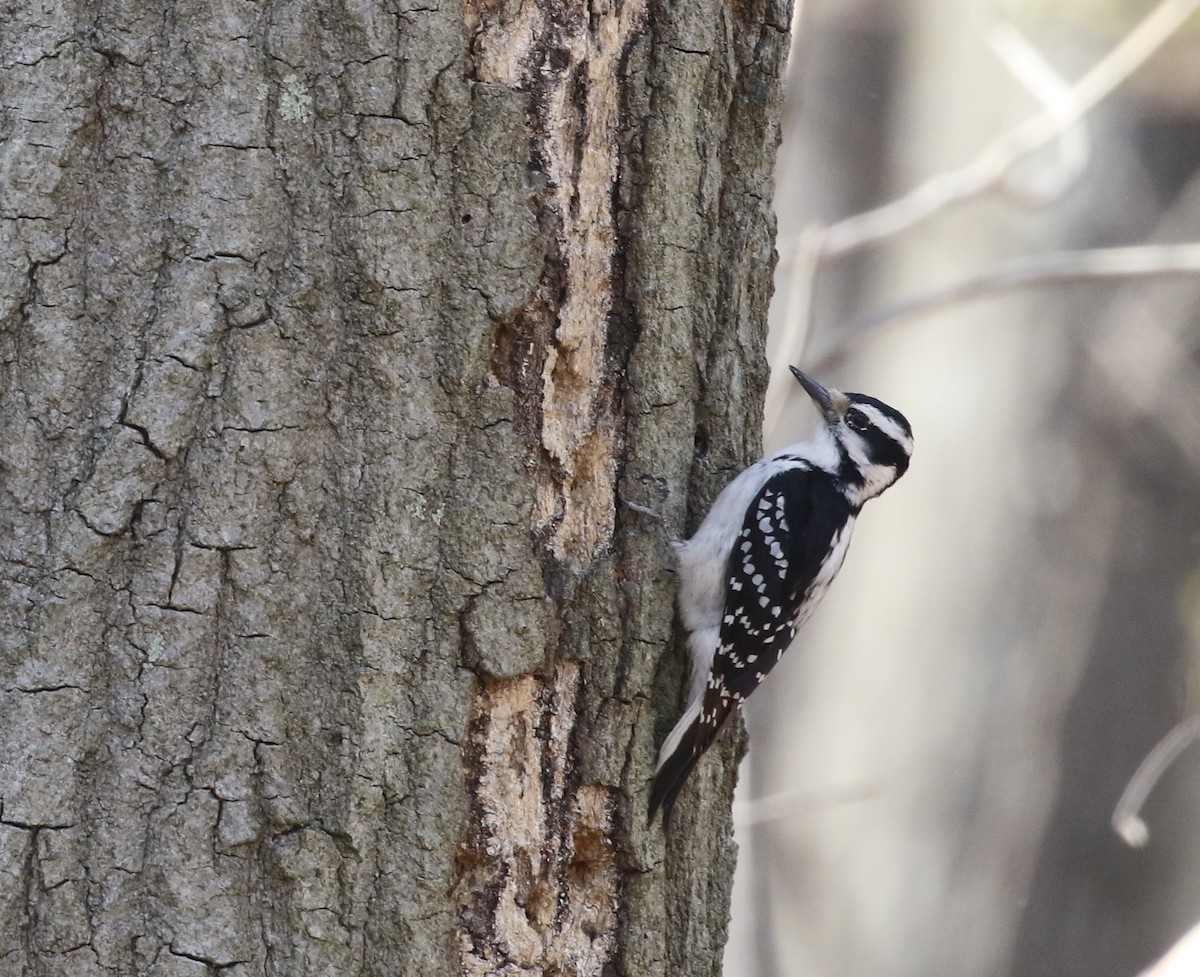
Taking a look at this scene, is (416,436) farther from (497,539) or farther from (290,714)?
(290,714)

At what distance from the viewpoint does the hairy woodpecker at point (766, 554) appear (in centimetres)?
321

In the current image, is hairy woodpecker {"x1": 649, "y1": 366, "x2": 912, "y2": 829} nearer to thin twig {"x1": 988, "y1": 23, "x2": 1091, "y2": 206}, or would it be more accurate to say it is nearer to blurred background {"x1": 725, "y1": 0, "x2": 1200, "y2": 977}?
thin twig {"x1": 988, "y1": 23, "x2": 1091, "y2": 206}

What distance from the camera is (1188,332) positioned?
7.97 meters

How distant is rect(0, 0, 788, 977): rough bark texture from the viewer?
231 centimetres

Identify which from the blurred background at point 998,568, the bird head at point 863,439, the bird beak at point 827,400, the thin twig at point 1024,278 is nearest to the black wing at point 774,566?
the bird head at point 863,439

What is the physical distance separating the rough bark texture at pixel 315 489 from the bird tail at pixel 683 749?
0.21 feet

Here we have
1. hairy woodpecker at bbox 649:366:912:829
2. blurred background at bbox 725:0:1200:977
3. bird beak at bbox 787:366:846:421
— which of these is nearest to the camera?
hairy woodpecker at bbox 649:366:912:829

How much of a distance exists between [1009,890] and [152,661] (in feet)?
24.6

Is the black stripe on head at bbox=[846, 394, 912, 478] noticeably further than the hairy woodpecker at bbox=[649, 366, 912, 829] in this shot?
Yes

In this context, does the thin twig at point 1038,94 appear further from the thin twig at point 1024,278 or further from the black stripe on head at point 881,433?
the black stripe on head at point 881,433

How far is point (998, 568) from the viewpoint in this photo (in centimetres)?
864

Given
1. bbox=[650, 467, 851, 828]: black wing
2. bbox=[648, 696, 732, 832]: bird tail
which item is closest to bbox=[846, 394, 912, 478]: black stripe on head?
bbox=[650, 467, 851, 828]: black wing

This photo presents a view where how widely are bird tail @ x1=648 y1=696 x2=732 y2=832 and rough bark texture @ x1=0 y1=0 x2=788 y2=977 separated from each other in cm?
6

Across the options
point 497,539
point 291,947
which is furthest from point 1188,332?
point 291,947
